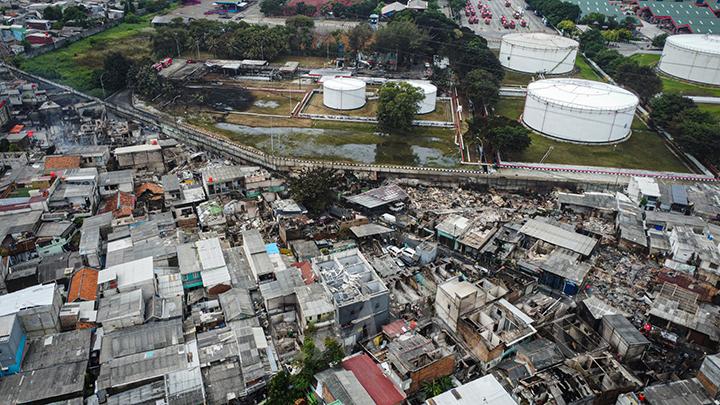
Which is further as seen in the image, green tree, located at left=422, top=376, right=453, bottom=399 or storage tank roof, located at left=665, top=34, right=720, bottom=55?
storage tank roof, located at left=665, top=34, right=720, bottom=55

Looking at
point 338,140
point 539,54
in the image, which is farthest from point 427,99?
point 539,54

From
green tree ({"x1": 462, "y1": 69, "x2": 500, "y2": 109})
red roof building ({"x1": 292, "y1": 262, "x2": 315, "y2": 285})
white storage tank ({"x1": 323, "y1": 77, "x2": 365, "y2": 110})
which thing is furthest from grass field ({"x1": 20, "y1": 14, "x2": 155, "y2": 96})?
green tree ({"x1": 462, "y1": 69, "x2": 500, "y2": 109})

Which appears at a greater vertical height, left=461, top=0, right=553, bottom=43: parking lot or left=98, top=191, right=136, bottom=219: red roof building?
left=461, top=0, right=553, bottom=43: parking lot

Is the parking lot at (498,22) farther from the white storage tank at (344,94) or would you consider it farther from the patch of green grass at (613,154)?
the patch of green grass at (613,154)

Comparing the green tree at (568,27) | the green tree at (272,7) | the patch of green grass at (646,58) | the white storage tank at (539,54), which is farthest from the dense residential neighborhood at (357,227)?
the green tree at (272,7)

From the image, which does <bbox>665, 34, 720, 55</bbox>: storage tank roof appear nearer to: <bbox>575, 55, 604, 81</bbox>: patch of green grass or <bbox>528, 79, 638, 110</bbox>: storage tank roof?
<bbox>575, 55, 604, 81</bbox>: patch of green grass

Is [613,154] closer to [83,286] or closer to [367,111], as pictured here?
[367,111]

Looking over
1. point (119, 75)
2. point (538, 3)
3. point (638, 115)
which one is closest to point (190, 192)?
point (119, 75)

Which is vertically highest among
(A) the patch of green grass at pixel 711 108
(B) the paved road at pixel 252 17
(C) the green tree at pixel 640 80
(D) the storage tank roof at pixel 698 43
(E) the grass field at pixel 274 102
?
(D) the storage tank roof at pixel 698 43
